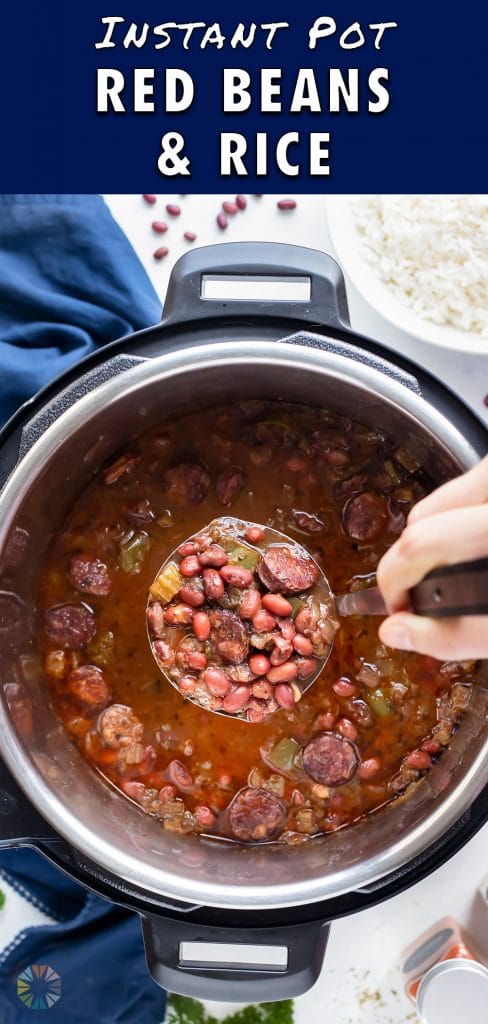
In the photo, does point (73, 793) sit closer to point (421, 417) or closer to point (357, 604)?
point (357, 604)

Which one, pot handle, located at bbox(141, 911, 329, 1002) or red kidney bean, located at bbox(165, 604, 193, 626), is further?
red kidney bean, located at bbox(165, 604, 193, 626)

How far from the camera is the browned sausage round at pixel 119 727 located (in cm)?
256

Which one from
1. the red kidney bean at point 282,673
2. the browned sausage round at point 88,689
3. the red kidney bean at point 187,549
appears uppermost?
the red kidney bean at point 187,549

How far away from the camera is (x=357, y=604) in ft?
7.37

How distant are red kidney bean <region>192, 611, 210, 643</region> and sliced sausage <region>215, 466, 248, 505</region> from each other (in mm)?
329

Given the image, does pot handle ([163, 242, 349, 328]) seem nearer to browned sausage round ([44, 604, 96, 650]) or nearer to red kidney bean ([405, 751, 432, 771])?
browned sausage round ([44, 604, 96, 650])

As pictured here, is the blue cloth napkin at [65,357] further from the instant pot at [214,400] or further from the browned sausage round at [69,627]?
the browned sausage round at [69,627]

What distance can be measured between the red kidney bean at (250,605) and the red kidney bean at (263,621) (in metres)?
0.01

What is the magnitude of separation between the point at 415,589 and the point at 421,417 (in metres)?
0.68

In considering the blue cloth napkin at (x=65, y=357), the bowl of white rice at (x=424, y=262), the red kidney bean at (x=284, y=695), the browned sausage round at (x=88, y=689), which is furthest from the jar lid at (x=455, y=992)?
the bowl of white rice at (x=424, y=262)

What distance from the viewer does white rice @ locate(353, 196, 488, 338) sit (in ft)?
8.84

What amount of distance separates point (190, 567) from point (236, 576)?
130mm

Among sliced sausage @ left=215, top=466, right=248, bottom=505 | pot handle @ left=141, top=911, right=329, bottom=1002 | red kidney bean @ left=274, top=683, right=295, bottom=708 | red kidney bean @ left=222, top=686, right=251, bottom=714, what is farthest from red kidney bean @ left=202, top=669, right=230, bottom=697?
pot handle @ left=141, top=911, right=329, bottom=1002

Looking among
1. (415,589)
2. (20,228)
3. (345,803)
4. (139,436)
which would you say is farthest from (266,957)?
(20,228)
